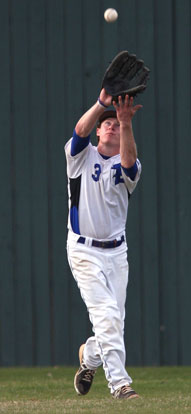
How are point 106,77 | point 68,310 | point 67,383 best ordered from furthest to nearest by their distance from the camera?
1. point 68,310
2. point 67,383
3. point 106,77

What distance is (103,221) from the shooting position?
7660 millimetres

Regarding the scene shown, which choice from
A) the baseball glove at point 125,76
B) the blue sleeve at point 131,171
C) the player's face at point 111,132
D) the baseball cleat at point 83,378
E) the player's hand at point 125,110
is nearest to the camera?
the player's hand at point 125,110

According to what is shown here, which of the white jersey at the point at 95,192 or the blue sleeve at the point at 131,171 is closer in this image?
the blue sleeve at the point at 131,171

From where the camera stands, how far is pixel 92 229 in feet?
25.1

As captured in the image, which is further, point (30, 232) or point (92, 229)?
point (30, 232)

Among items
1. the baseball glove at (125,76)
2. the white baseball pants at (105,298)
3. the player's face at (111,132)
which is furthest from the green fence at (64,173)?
the baseball glove at (125,76)

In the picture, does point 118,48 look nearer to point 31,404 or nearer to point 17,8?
point 17,8

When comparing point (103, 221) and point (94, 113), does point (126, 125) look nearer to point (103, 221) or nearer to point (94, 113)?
point (94, 113)

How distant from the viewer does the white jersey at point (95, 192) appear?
25.1 feet

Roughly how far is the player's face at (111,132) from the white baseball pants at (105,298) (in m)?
0.69

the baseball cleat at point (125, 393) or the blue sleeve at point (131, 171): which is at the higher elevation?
the blue sleeve at point (131, 171)

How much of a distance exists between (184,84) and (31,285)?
2336 mm

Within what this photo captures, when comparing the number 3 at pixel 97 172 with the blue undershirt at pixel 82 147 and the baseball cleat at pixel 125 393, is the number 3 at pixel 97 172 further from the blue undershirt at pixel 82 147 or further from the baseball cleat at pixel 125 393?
the baseball cleat at pixel 125 393

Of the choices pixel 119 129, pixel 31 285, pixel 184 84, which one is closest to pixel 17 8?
pixel 184 84
